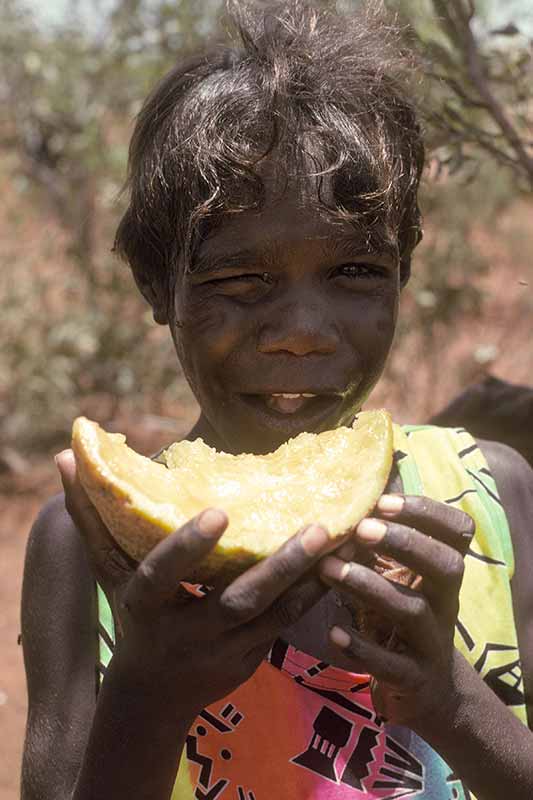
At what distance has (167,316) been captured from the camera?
1.86 metres

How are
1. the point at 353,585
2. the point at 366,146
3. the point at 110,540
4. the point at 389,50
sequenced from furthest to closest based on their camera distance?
the point at 389,50, the point at 366,146, the point at 110,540, the point at 353,585

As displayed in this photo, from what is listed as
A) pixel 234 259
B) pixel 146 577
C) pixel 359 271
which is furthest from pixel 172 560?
pixel 359 271

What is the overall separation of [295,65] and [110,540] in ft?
3.11

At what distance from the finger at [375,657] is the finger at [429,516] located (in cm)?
16

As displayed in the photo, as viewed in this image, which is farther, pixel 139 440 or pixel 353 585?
pixel 139 440

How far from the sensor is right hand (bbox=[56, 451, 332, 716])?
42.4 inches

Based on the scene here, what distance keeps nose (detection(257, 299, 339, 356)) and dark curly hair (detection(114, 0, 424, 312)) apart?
0.58 feet

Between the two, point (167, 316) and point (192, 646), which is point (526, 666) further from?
point (167, 316)

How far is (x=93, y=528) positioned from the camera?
1.31 m

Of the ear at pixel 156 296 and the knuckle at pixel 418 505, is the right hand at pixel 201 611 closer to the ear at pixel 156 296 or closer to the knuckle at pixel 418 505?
the knuckle at pixel 418 505

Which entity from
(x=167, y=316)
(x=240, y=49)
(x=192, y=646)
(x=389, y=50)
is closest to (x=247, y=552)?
(x=192, y=646)

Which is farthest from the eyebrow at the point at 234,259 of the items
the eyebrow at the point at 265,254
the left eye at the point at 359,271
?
the left eye at the point at 359,271

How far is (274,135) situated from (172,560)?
0.83 meters

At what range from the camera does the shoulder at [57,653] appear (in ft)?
5.24
